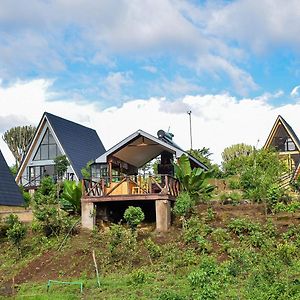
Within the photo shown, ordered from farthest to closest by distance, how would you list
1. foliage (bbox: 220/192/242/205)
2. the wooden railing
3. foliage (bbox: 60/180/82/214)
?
foliage (bbox: 220/192/242/205)
foliage (bbox: 60/180/82/214)
the wooden railing

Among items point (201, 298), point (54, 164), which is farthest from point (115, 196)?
point (54, 164)

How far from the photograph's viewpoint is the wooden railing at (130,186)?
69.3 ft

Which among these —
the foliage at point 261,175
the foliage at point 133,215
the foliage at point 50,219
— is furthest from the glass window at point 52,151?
the foliage at point 133,215

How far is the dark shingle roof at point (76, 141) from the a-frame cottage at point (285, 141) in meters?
11.7

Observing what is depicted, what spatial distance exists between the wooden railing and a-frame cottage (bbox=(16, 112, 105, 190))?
1423 centimetres

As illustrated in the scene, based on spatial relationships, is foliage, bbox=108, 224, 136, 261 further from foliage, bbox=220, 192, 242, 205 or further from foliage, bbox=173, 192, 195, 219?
foliage, bbox=220, 192, 242, 205

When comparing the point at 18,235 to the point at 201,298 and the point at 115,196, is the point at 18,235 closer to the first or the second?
the point at 115,196

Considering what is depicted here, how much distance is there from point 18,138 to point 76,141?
37.7 ft

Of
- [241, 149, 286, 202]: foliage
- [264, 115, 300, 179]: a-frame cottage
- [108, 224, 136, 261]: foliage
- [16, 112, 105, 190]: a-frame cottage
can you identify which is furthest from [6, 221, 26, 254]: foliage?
[264, 115, 300, 179]: a-frame cottage

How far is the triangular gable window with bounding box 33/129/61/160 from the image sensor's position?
37.1 meters

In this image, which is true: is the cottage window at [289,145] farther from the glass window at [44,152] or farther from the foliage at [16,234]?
the foliage at [16,234]

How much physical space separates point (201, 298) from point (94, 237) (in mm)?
8762

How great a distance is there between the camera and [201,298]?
11180mm

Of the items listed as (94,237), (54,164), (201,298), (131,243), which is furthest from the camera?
(54,164)
